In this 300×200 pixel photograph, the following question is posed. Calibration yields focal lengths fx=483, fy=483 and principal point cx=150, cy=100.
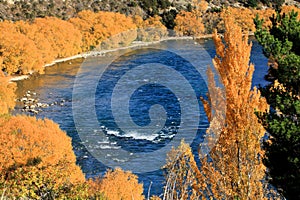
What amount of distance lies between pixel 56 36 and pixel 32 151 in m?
40.7

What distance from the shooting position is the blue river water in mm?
31016

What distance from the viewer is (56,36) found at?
6562cm

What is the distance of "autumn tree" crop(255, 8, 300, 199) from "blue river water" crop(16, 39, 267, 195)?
1571 centimetres

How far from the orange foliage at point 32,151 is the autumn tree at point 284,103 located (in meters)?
14.2

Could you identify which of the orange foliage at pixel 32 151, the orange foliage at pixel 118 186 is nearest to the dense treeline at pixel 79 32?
the orange foliage at pixel 32 151

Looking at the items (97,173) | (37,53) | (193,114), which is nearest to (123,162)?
(97,173)

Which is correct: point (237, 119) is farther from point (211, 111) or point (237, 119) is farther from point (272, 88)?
point (272, 88)

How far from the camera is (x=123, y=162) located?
95.9ft

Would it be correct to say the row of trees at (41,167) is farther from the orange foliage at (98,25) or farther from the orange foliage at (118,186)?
the orange foliage at (98,25)

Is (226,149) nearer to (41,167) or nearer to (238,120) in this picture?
(238,120)

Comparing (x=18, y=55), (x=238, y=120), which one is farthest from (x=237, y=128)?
(x=18, y=55)

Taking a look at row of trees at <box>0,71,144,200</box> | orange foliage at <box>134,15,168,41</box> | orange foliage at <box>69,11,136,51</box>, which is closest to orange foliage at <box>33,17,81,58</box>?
orange foliage at <box>69,11,136,51</box>

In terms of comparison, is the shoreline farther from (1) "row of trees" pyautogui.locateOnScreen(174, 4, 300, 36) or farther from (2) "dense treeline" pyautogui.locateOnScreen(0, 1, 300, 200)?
(2) "dense treeline" pyautogui.locateOnScreen(0, 1, 300, 200)

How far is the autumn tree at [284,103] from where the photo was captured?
966 centimetres
